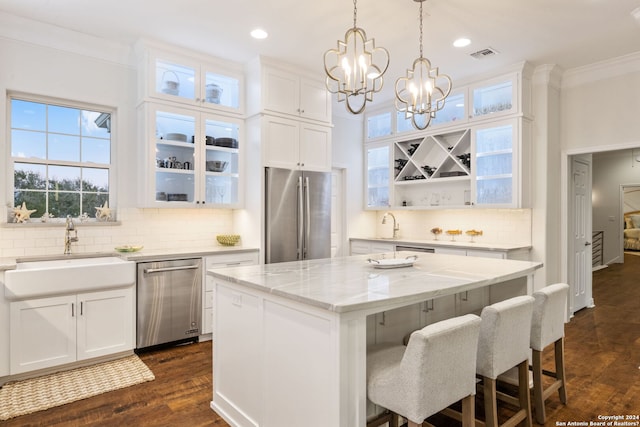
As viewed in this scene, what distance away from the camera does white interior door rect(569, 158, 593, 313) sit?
509 centimetres

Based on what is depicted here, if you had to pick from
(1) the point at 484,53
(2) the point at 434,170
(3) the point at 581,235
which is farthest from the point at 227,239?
(3) the point at 581,235

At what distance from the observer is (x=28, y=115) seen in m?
3.83

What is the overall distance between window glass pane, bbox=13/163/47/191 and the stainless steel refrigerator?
2.22m

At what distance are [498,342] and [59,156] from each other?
4276mm

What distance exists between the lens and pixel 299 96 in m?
4.74

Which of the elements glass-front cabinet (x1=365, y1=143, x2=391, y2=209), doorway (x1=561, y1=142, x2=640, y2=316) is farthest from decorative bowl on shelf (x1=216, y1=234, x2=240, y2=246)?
doorway (x1=561, y1=142, x2=640, y2=316)

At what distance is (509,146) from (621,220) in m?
7.60

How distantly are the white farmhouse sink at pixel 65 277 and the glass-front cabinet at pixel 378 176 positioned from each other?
3.82 m

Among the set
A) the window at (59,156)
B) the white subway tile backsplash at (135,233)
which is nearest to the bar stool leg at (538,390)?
the white subway tile backsplash at (135,233)

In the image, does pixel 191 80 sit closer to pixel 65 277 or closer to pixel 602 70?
pixel 65 277

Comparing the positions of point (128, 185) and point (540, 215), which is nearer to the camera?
point (128, 185)

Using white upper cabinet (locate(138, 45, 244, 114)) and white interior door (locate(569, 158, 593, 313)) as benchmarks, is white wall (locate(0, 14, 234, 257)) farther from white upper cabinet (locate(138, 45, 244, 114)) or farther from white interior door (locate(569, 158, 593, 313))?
white interior door (locate(569, 158, 593, 313))

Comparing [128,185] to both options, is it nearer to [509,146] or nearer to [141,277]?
[141,277]

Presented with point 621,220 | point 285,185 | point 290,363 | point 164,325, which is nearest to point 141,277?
point 164,325
